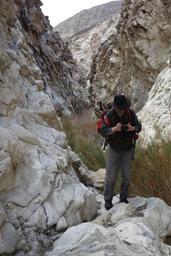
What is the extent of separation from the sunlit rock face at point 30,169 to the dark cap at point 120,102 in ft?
3.76

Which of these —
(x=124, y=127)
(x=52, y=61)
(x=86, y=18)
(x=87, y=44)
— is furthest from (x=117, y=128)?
(x=86, y=18)

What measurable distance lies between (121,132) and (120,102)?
1.34ft

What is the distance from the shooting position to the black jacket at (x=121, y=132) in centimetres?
585

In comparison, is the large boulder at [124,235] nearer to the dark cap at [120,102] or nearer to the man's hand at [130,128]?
the man's hand at [130,128]

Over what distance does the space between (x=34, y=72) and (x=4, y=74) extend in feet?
6.41

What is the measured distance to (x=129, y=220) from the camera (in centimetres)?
525

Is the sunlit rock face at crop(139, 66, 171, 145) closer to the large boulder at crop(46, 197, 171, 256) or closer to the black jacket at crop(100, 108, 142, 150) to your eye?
the black jacket at crop(100, 108, 142, 150)

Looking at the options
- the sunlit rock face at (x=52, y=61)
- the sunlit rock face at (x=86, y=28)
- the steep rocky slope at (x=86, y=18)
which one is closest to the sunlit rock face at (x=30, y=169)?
the sunlit rock face at (x=52, y=61)

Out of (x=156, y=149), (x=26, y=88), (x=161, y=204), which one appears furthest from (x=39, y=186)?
(x=26, y=88)

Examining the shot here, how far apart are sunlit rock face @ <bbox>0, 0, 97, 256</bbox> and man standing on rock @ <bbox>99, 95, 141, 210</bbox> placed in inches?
14.7

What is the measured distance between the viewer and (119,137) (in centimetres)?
591

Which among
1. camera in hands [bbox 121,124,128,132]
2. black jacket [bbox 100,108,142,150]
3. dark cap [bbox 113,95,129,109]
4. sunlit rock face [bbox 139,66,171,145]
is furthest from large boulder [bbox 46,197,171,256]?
sunlit rock face [bbox 139,66,171,145]

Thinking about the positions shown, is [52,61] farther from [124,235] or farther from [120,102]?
[124,235]

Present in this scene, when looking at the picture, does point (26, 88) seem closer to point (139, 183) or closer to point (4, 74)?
point (4, 74)
